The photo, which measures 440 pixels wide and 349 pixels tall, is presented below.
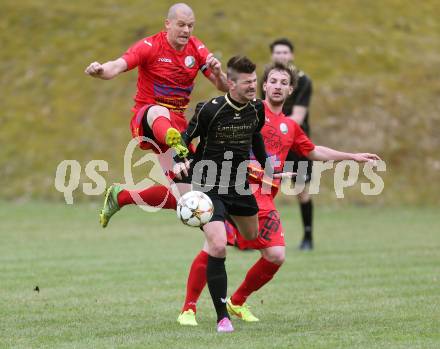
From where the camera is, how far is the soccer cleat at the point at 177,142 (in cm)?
705

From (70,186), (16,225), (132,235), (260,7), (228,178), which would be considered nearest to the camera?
(228,178)

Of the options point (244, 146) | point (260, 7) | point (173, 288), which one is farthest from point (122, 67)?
point (260, 7)

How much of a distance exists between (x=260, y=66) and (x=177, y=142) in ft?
60.6

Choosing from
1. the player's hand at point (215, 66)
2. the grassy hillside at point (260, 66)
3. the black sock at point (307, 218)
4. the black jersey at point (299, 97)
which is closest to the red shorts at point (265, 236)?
the player's hand at point (215, 66)

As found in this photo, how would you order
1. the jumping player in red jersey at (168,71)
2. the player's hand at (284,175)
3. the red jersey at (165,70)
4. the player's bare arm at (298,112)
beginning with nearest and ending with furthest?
the player's hand at (284,175) < the jumping player in red jersey at (168,71) < the red jersey at (165,70) < the player's bare arm at (298,112)

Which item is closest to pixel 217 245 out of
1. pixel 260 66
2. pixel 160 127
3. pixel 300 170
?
pixel 160 127

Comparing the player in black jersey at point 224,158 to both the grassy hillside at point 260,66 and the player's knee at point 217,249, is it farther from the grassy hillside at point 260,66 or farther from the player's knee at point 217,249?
the grassy hillside at point 260,66

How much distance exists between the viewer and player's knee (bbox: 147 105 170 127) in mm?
7825

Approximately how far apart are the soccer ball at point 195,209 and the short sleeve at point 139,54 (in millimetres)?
1546

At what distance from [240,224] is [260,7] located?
23.6 metres

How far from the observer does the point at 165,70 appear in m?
8.14

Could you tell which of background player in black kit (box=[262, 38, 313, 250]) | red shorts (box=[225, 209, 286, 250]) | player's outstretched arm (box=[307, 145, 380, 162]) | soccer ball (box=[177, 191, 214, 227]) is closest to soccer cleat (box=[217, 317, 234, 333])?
soccer ball (box=[177, 191, 214, 227])

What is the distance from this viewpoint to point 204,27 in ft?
92.3

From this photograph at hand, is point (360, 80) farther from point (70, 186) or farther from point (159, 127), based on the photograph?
point (159, 127)
